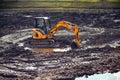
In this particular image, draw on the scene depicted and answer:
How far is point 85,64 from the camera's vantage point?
990cm

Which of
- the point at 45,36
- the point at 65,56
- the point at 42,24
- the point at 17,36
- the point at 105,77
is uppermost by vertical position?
the point at 42,24

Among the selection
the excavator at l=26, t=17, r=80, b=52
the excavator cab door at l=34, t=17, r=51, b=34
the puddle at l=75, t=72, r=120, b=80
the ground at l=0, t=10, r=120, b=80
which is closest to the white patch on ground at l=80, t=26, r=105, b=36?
the ground at l=0, t=10, r=120, b=80

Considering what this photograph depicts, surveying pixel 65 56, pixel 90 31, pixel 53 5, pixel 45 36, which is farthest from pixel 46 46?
pixel 53 5

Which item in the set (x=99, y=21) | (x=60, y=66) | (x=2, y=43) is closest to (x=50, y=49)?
(x=60, y=66)

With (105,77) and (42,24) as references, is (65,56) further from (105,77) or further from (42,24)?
(105,77)

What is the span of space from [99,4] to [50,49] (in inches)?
388

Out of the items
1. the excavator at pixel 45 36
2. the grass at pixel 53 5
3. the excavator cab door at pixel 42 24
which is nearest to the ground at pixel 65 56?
the excavator at pixel 45 36

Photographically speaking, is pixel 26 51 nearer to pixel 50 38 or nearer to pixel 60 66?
pixel 50 38

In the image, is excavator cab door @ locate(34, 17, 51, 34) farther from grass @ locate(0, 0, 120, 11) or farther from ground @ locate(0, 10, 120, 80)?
grass @ locate(0, 0, 120, 11)

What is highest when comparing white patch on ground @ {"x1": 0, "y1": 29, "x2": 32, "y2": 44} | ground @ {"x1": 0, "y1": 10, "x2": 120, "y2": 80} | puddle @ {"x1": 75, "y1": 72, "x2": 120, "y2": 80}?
puddle @ {"x1": 75, "y1": 72, "x2": 120, "y2": 80}

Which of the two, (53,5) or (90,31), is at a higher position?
(53,5)

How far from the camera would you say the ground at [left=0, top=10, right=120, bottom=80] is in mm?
9258

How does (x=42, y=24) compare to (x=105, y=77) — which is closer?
(x=105, y=77)

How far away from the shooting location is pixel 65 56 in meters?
10.8
